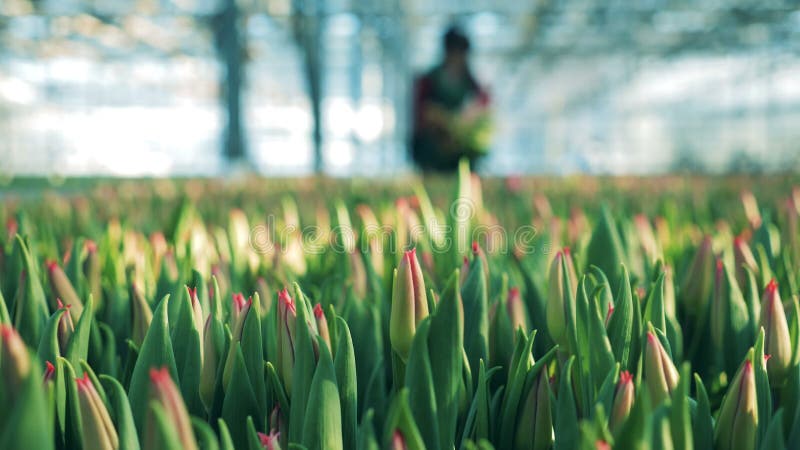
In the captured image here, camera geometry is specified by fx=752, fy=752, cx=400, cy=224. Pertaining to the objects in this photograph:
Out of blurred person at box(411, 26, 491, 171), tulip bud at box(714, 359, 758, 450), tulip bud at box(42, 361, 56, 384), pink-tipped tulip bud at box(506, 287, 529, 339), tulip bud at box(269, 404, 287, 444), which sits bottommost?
tulip bud at box(269, 404, 287, 444)

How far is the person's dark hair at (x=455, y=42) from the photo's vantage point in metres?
5.44

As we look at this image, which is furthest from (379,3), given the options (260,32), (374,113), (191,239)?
(191,239)

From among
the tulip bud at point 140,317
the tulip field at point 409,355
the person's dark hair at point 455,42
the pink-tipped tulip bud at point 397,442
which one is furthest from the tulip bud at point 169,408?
the person's dark hair at point 455,42

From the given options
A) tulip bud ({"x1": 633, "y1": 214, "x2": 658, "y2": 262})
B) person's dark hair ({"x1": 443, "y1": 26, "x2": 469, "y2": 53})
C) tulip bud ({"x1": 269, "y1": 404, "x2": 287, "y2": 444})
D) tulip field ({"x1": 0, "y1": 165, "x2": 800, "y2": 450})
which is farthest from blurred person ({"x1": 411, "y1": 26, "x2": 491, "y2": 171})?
tulip bud ({"x1": 269, "y1": 404, "x2": 287, "y2": 444})

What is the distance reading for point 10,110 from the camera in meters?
22.1

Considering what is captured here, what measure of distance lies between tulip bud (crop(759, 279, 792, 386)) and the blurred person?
15.0 feet

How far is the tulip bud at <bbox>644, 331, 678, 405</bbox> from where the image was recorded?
1.75 ft

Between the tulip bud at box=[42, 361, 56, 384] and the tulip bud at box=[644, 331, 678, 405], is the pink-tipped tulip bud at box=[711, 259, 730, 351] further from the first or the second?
the tulip bud at box=[42, 361, 56, 384]

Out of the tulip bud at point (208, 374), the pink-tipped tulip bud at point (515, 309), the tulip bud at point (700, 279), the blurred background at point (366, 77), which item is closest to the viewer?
the tulip bud at point (208, 374)

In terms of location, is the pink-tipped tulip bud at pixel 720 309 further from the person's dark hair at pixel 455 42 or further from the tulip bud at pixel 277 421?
the person's dark hair at pixel 455 42

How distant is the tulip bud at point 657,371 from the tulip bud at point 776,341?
0.17 metres

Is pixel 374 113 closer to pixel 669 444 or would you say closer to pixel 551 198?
pixel 551 198

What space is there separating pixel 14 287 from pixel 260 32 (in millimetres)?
19360

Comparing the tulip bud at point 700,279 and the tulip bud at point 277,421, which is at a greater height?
the tulip bud at point 700,279
